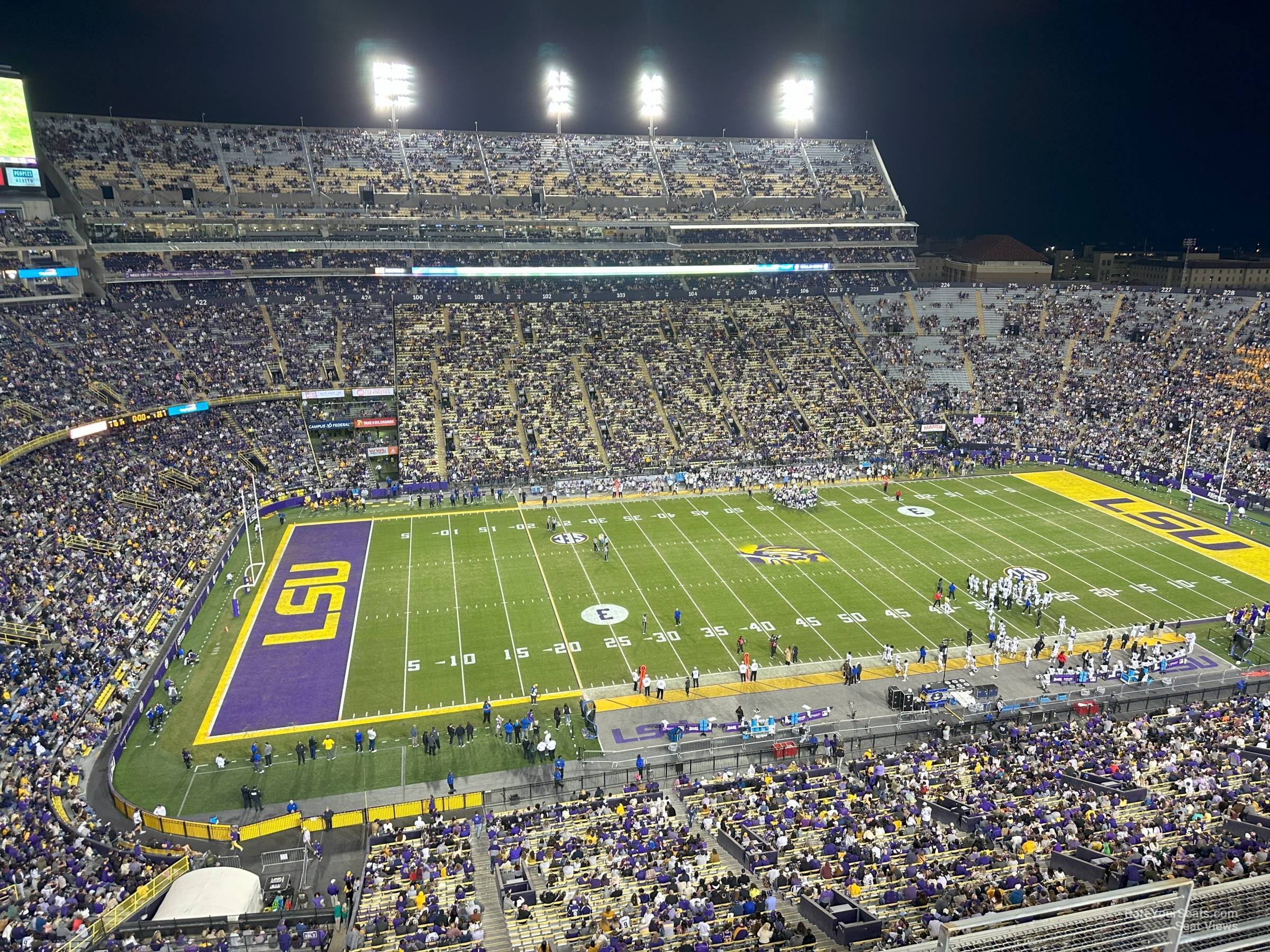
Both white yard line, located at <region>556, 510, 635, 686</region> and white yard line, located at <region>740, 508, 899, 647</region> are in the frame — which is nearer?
white yard line, located at <region>556, 510, 635, 686</region>

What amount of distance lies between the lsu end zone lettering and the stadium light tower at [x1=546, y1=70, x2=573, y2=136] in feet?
146

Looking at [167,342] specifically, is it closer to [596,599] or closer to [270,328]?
[270,328]

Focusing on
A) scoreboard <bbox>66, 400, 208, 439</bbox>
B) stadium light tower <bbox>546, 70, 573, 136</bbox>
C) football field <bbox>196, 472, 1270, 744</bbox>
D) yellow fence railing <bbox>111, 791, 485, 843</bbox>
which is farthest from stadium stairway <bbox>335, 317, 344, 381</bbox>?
yellow fence railing <bbox>111, 791, 485, 843</bbox>

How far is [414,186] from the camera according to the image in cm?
6112

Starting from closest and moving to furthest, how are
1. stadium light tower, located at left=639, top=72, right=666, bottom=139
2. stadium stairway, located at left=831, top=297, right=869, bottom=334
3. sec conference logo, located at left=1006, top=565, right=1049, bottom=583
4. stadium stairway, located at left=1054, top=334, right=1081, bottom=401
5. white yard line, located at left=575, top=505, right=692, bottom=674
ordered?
white yard line, located at left=575, top=505, right=692, bottom=674 → sec conference logo, located at left=1006, top=565, right=1049, bottom=583 → stadium stairway, located at left=1054, top=334, right=1081, bottom=401 → stadium stairway, located at left=831, top=297, right=869, bottom=334 → stadium light tower, located at left=639, top=72, right=666, bottom=139

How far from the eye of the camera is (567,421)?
49.3 metres

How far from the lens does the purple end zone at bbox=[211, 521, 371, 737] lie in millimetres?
22438

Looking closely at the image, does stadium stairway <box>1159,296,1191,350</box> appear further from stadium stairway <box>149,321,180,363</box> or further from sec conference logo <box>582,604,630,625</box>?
stadium stairway <box>149,321,180,363</box>

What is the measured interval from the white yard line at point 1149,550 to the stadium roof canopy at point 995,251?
177ft

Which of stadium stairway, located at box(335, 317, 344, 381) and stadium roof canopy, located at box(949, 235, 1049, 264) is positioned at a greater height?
stadium roof canopy, located at box(949, 235, 1049, 264)

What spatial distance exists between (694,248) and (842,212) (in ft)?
47.7

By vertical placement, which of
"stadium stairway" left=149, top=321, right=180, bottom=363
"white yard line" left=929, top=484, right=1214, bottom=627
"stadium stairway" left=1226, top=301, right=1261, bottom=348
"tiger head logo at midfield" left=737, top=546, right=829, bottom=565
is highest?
"stadium stairway" left=149, top=321, right=180, bottom=363

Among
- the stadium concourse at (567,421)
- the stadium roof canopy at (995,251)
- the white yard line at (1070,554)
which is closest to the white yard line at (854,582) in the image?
the stadium concourse at (567,421)

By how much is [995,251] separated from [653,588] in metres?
82.9
